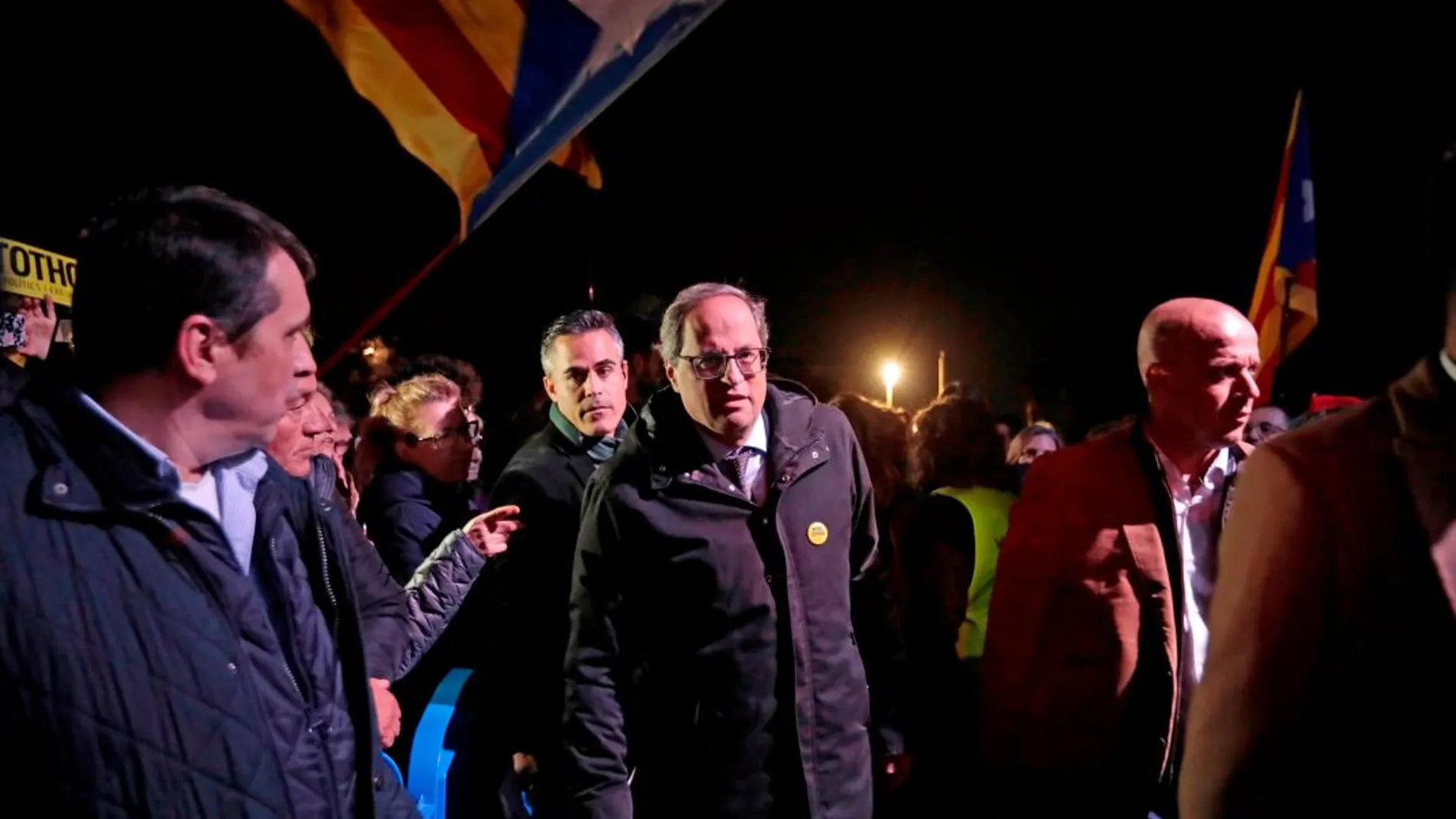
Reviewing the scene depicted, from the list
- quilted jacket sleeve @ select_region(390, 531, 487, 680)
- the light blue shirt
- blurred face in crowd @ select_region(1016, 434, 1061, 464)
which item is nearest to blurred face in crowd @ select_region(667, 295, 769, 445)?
quilted jacket sleeve @ select_region(390, 531, 487, 680)

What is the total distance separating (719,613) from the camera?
2965 mm

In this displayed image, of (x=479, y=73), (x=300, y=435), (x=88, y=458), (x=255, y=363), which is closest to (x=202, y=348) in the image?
(x=255, y=363)

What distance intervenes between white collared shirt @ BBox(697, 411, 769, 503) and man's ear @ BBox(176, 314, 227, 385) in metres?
1.70

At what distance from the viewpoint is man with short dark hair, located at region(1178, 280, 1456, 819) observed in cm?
135

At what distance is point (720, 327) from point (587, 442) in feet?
3.27

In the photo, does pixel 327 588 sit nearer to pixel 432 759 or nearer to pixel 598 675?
pixel 598 675

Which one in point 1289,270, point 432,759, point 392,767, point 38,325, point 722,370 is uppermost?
point 1289,270

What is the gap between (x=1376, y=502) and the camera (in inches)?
55.2

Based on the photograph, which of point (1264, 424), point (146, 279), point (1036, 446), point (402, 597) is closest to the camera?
point (146, 279)

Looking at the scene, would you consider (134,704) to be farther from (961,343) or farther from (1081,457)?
(961,343)

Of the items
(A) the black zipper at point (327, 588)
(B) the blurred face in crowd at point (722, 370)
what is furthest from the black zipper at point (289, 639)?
(B) the blurred face in crowd at point (722, 370)

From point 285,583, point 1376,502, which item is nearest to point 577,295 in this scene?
point 285,583

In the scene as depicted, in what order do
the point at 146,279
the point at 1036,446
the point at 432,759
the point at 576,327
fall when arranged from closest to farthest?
the point at 146,279, the point at 432,759, the point at 576,327, the point at 1036,446

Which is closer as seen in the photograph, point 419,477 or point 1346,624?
point 1346,624
